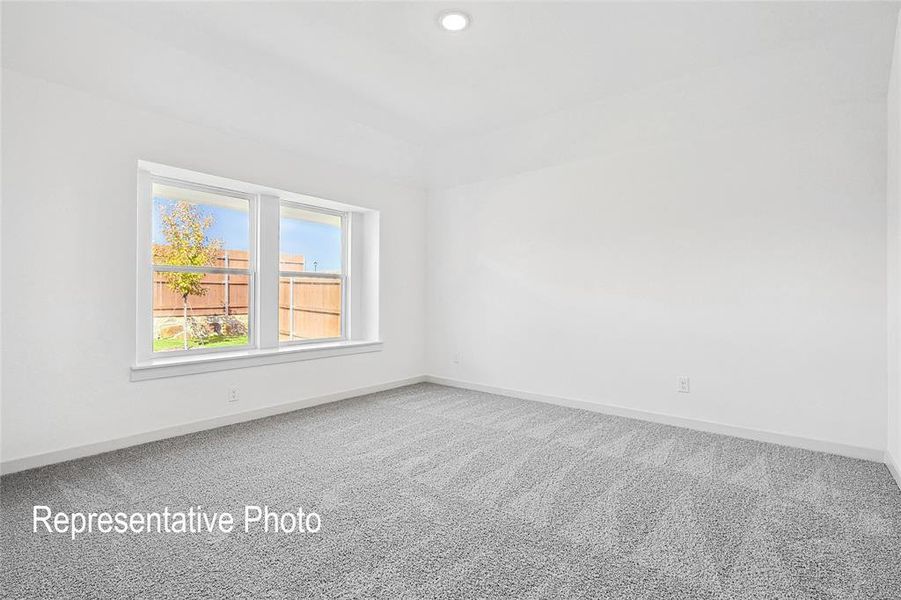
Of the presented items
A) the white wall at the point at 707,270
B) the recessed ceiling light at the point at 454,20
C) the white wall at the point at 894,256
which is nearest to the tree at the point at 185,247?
the recessed ceiling light at the point at 454,20

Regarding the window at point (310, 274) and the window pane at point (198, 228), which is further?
the window at point (310, 274)

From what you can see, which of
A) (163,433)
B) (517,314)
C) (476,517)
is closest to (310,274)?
(163,433)

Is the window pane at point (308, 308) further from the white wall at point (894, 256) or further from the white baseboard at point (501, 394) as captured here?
the white wall at point (894, 256)

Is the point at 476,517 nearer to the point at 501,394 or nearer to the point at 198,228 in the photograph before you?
the point at 501,394

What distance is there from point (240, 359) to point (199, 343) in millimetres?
385

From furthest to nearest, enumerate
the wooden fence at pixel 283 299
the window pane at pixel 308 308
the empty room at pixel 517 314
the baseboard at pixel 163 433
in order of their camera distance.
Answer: the window pane at pixel 308 308 < the wooden fence at pixel 283 299 < the baseboard at pixel 163 433 < the empty room at pixel 517 314

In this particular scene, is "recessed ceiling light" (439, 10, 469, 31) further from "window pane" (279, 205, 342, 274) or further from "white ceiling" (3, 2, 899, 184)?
"window pane" (279, 205, 342, 274)

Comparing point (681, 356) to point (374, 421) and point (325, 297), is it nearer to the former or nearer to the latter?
point (374, 421)

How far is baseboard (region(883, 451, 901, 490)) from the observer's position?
8.05 feet

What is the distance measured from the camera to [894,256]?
8.47 ft

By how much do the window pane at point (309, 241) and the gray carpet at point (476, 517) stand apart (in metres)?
1.63

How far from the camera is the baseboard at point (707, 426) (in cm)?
291

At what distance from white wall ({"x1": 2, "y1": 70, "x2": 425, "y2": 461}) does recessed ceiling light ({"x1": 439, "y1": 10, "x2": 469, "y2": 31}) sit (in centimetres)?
182

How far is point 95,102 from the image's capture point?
279 cm
